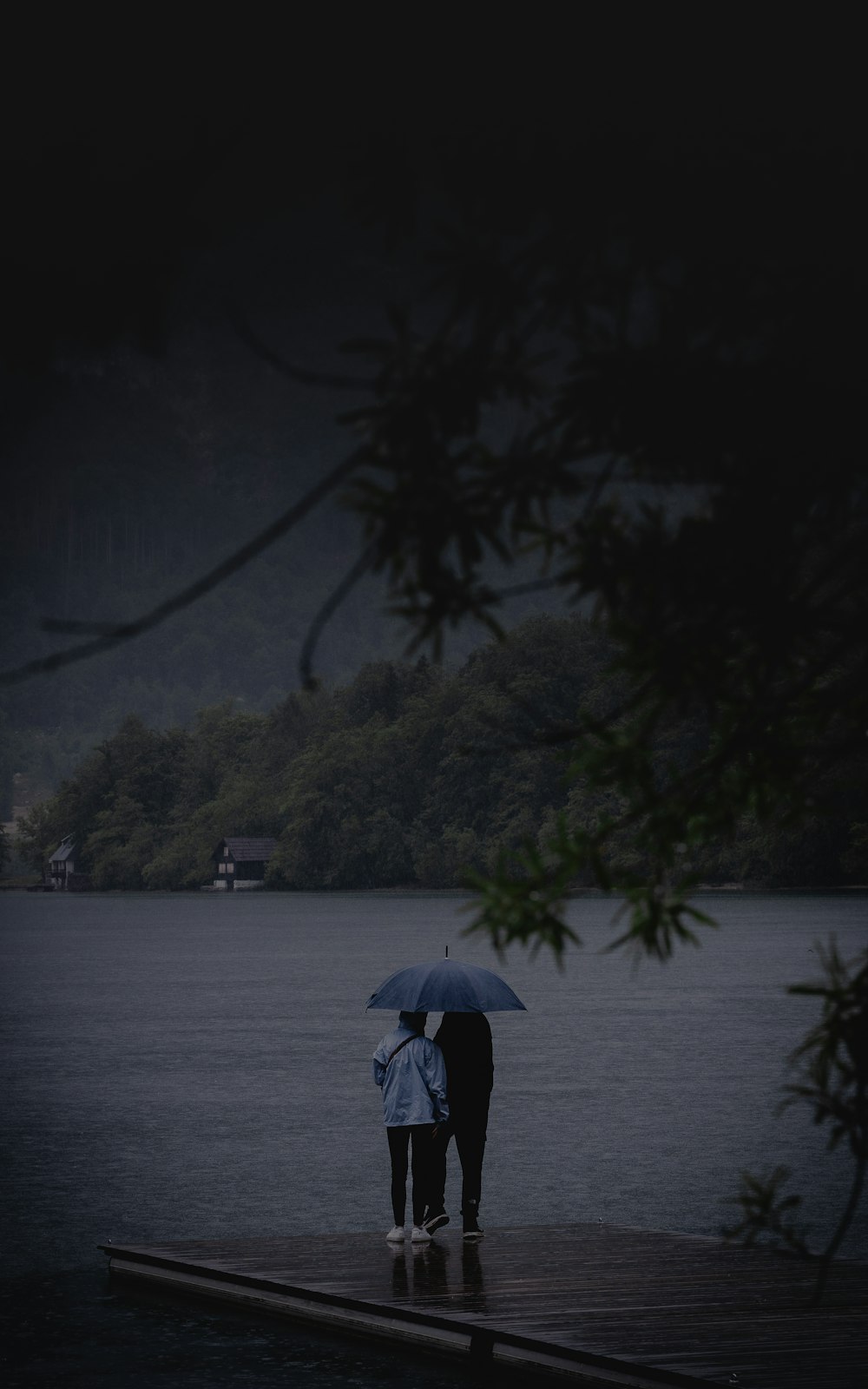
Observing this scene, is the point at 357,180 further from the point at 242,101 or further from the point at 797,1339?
the point at 797,1339

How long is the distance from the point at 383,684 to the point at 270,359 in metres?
157

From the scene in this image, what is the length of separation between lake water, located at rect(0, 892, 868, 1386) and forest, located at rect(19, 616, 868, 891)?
21.7 meters

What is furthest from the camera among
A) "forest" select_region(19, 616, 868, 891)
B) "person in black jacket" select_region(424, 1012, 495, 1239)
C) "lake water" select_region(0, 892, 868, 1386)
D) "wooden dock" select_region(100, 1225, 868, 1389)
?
"forest" select_region(19, 616, 868, 891)

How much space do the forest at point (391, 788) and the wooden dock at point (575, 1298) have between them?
2620 inches

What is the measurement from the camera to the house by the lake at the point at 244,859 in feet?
581

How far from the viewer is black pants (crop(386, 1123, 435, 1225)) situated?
13297mm

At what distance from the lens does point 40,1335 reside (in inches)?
667

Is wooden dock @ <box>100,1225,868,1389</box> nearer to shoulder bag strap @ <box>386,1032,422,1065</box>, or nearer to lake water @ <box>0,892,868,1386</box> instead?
lake water @ <box>0,892,868,1386</box>

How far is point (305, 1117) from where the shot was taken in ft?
121

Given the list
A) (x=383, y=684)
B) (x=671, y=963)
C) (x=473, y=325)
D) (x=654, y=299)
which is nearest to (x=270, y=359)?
(x=473, y=325)

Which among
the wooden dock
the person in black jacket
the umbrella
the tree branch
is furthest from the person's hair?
the tree branch

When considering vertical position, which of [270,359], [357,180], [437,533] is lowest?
[437,533]

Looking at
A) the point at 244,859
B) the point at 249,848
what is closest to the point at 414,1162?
the point at 249,848

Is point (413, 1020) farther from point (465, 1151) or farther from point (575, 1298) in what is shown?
point (575, 1298)
